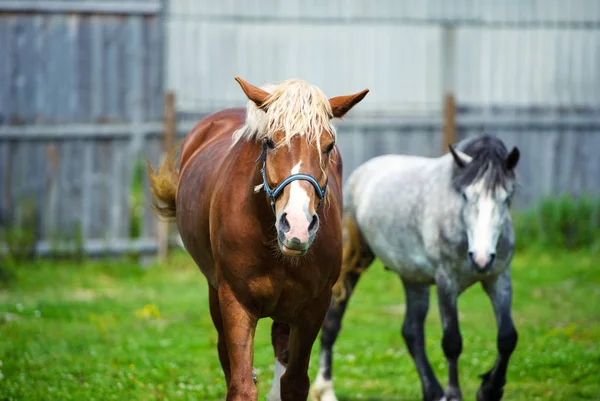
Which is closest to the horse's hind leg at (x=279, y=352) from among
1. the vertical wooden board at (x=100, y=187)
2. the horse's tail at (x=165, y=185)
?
the horse's tail at (x=165, y=185)

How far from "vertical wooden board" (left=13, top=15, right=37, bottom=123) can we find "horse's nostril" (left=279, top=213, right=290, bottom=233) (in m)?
9.45

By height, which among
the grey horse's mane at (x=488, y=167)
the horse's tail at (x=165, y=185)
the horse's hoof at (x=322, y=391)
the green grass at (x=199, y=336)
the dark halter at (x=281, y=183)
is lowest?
the green grass at (x=199, y=336)

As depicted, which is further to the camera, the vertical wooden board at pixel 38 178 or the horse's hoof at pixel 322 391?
the vertical wooden board at pixel 38 178

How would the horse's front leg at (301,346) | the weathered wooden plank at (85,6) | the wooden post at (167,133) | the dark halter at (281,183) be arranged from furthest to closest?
the wooden post at (167,133) < the weathered wooden plank at (85,6) < the horse's front leg at (301,346) < the dark halter at (281,183)

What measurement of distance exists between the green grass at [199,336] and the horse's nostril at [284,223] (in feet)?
9.28

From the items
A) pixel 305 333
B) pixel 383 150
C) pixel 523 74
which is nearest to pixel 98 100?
pixel 383 150

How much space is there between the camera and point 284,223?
4355mm

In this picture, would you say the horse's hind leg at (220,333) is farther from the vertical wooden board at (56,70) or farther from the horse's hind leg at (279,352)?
the vertical wooden board at (56,70)

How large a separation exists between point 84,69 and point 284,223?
9471 mm

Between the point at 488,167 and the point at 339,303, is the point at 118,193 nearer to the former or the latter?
the point at 339,303

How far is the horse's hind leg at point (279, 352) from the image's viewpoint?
5.90 meters

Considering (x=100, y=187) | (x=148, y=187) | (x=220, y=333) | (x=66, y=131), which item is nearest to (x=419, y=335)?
(x=220, y=333)

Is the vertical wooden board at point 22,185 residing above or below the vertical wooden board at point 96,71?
below

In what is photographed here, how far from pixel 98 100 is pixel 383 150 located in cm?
404
